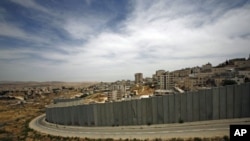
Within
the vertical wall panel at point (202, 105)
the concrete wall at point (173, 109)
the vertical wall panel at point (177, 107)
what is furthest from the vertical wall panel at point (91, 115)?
the vertical wall panel at point (202, 105)

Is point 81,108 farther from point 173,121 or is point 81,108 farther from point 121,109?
point 173,121

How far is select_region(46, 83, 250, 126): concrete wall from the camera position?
101ft

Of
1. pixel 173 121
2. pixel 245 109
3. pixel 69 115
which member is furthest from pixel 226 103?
pixel 69 115

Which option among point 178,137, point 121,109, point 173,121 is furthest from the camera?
point 121,109

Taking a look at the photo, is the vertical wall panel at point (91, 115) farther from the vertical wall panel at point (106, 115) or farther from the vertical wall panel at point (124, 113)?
the vertical wall panel at point (124, 113)

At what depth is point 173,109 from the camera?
35688 millimetres

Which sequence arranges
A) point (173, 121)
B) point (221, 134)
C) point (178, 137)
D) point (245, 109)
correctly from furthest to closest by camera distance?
point (173, 121) < point (245, 109) < point (178, 137) < point (221, 134)

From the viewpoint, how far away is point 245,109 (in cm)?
3020

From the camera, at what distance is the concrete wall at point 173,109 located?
1217 inches

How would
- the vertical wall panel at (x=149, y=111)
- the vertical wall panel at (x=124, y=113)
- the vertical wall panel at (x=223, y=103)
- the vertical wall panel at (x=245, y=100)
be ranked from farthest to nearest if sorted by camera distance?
1. the vertical wall panel at (x=124, y=113)
2. the vertical wall panel at (x=149, y=111)
3. the vertical wall panel at (x=223, y=103)
4. the vertical wall panel at (x=245, y=100)

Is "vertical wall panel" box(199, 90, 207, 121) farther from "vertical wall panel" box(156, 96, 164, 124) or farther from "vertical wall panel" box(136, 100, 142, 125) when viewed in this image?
"vertical wall panel" box(136, 100, 142, 125)

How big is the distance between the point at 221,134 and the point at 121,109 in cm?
2142

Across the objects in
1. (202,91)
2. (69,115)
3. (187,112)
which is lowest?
(69,115)

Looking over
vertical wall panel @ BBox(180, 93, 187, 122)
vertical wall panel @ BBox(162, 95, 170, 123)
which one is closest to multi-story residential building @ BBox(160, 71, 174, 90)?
vertical wall panel @ BBox(162, 95, 170, 123)
